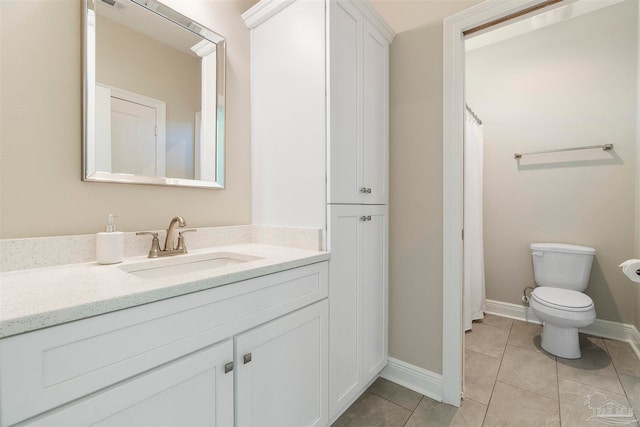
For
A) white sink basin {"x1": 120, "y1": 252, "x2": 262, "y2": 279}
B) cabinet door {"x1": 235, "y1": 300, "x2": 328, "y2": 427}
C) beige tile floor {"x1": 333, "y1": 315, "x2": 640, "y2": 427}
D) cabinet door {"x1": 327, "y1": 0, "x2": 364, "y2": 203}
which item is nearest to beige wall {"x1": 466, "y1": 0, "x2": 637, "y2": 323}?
beige tile floor {"x1": 333, "y1": 315, "x2": 640, "y2": 427}

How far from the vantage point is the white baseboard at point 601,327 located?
7.02ft

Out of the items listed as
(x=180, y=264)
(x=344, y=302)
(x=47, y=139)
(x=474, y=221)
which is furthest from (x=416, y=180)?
(x=47, y=139)

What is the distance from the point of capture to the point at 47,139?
3.25 ft

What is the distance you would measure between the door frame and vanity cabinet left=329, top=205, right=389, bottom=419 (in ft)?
1.17

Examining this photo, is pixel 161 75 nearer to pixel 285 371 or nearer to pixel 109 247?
pixel 109 247

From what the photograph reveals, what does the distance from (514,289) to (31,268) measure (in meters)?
3.39

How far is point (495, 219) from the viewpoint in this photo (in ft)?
9.09

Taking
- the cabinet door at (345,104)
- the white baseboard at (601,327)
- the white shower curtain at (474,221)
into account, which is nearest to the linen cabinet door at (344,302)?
the cabinet door at (345,104)

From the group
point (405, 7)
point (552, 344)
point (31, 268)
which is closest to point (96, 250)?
point (31, 268)

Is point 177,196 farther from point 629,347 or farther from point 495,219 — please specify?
point 629,347

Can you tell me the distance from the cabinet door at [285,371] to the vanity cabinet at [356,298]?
91mm

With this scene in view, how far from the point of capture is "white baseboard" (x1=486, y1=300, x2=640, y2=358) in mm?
2141

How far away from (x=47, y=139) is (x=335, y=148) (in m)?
1.10

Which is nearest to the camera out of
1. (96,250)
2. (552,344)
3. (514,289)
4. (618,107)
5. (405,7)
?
(96,250)
